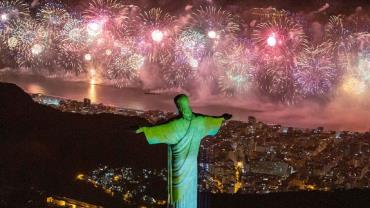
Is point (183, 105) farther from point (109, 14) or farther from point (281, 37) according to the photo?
point (109, 14)

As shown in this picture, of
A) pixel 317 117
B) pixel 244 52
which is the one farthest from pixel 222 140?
pixel 317 117

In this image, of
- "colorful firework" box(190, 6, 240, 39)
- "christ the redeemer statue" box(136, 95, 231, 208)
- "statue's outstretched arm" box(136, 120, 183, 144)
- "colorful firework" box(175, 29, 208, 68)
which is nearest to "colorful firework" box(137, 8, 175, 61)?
"colorful firework" box(175, 29, 208, 68)

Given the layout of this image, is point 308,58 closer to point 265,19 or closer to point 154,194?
point 265,19

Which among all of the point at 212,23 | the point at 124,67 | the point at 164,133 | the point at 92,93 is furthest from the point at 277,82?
the point at 164,133

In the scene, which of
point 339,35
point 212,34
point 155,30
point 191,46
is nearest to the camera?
point 339,35

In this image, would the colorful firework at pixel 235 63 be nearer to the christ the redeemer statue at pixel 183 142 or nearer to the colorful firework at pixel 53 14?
the colorful firework at pixel 53 14

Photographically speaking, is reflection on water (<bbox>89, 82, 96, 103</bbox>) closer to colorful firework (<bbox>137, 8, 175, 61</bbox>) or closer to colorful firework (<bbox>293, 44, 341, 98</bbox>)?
colorful firework (<bbox>137, 8, 175, 61</bbox>)
